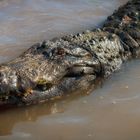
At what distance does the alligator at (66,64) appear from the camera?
4.50 meters

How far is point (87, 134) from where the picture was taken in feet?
13.8

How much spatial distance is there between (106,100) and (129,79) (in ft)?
2.37

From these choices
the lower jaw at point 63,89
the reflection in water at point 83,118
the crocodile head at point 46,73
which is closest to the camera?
the reflection in water at point 83,118

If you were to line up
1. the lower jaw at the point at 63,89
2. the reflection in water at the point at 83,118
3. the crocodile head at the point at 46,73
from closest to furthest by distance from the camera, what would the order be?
the reflection in water at the point at 83,118 < the crocodile head at the point at 46,73 < the lower jaw at the point at 63,89

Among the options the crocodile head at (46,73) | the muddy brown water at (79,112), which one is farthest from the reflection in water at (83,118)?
the crocodile head at (46,73)

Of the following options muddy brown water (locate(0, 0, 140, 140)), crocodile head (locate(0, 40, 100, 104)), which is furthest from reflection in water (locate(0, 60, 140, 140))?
crocodile head (locate(0, 40, 100, 104))

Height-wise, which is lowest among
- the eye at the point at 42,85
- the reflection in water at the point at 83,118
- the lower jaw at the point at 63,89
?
the reflection in water at the point at 83,118

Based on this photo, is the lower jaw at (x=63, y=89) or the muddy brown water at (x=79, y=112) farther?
the lower jaw at (x=63, y=89)

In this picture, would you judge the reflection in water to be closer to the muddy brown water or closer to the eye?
the muddy brown water

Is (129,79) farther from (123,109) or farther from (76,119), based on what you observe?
(76,119)

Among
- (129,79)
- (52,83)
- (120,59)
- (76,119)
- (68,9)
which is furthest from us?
(68,9)

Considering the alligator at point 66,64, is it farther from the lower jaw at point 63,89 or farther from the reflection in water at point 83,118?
the reflection in water at point 83,118

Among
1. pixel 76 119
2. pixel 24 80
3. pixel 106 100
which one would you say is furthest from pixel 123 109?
pixel 24 80

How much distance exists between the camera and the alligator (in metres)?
4.50
